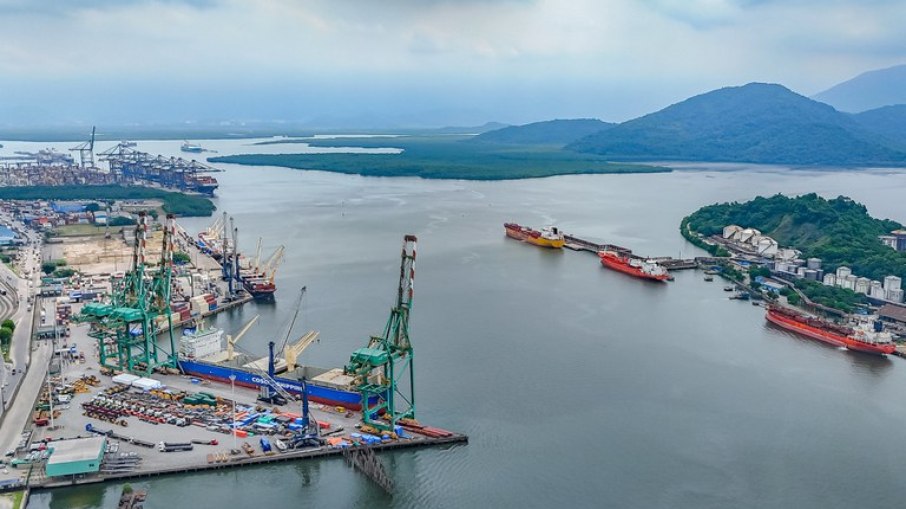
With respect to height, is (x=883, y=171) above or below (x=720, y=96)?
below

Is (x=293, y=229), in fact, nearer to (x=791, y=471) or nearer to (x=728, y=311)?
(x=728, y=311)

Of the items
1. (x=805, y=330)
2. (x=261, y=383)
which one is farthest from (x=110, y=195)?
(x=805, y=330)

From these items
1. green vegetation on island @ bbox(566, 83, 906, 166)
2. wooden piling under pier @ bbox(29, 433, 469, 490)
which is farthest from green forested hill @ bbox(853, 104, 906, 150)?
wooden piling under pier @ bbox(29, 433, 469, 490)

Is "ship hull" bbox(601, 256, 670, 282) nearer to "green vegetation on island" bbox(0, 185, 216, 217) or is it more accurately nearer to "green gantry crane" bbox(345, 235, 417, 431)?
"green gantry crane" bbox(345, 235, 417, 431)

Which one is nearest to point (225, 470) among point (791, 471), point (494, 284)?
point (791, 471)

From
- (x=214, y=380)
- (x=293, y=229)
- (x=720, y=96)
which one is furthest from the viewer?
(x=720, y=96)

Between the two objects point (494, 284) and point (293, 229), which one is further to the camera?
point (293, 229)
